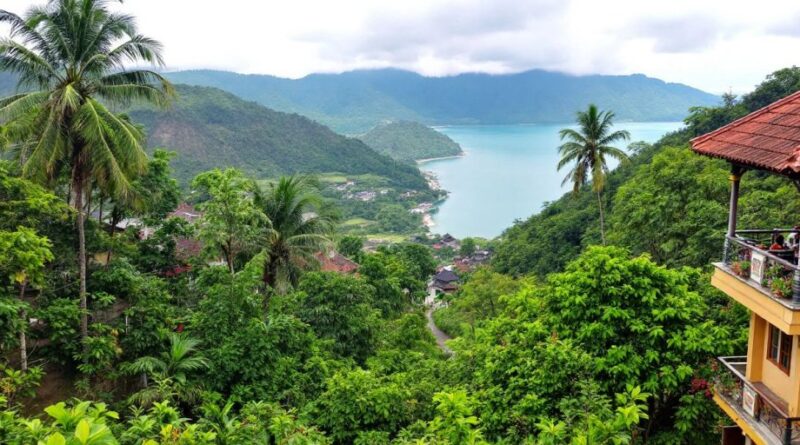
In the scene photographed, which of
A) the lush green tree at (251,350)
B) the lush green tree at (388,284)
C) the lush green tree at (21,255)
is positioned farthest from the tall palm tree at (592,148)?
the lush green tree at (21,255)

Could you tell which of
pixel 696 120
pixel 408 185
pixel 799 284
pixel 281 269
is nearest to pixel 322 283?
pixel 281 269

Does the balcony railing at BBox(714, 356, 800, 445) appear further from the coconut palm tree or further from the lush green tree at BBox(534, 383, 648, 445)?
the coconut palm tree

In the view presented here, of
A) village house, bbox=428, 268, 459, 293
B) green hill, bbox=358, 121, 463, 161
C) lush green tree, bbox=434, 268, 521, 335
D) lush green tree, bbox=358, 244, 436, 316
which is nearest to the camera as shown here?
lush green tree, bbox=358, 244, 436, 316

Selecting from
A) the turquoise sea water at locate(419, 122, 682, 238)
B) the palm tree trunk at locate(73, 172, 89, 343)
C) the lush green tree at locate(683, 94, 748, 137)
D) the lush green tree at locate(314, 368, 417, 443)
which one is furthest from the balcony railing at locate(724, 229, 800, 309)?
the turquoise sea water at locate(419, 122, 682, 238)

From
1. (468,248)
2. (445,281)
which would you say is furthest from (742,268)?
(468,248)

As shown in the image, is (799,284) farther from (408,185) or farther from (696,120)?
(408,185)

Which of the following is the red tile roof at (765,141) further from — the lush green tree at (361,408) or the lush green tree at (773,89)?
the lush green tree at (773,89)

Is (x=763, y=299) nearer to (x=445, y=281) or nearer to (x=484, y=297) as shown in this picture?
(x=484, y=297)
